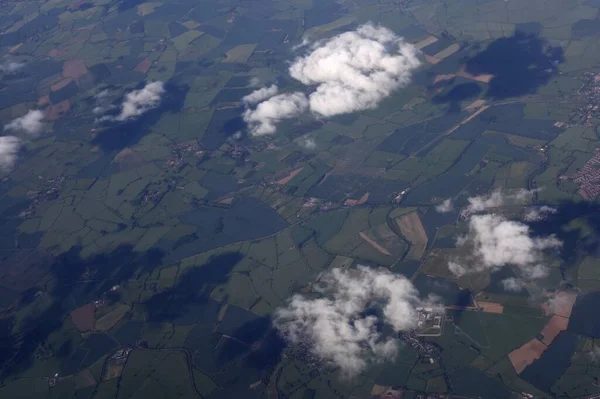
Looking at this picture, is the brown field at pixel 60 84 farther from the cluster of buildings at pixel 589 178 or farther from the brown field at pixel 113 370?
the cluster of buildings at pixel 589 178

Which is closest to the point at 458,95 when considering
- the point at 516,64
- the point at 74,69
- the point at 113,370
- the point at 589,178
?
the point at 516,64

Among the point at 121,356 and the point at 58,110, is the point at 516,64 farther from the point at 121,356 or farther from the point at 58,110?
the point at 58,110

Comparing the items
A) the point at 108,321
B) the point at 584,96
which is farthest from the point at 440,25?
the point at 108,321

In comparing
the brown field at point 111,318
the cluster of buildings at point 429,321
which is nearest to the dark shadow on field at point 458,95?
the cluster of buildings at point 429,321

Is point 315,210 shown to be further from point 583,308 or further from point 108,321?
point 583,308

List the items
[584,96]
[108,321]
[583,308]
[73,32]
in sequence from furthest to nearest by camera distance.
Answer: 1. [73,32]
2. [584,96]
3. [108,321]
4. [583,308]
